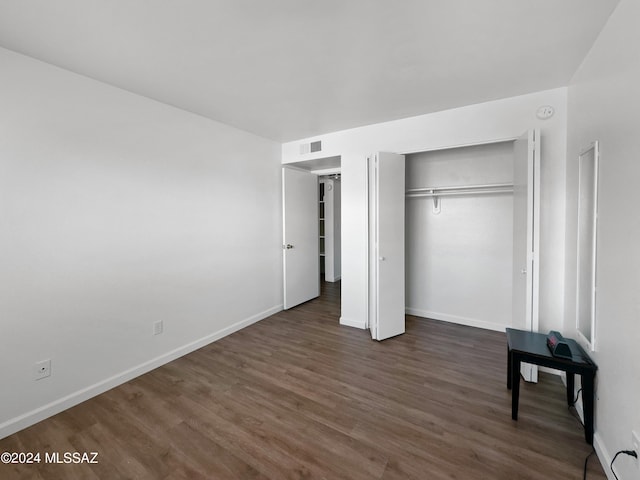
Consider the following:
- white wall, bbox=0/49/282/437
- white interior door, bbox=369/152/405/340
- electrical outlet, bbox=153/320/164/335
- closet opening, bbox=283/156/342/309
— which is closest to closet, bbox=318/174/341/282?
closet opening, bbox=283/156/342/309

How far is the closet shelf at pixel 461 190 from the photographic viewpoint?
326 cm

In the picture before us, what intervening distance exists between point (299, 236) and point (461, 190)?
7.79 feet

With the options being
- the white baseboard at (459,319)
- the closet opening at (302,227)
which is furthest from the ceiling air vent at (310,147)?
the white baseboard at (459,319)

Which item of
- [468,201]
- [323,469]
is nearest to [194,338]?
[323,469]

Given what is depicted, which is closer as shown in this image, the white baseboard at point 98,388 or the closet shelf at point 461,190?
the white baseboard at point 98,388

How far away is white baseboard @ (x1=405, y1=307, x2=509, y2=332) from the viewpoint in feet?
11.3

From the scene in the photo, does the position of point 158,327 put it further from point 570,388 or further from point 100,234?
point 570,388

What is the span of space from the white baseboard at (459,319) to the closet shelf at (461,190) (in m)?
1.62

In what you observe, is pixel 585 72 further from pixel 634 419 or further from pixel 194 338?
pixel 194 338

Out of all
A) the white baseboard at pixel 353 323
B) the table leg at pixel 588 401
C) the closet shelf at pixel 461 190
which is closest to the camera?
the table leg at pixel 588 401

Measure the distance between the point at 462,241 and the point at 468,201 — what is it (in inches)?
20.4

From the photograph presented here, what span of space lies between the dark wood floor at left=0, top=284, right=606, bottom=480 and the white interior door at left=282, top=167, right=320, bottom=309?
1515 millimetres

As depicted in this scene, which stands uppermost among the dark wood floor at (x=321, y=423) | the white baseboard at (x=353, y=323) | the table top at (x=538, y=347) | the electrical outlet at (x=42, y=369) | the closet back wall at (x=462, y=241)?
the closet back wall at (x=462, y=241)

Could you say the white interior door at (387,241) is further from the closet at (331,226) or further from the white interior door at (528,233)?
the closet at (331,226)
